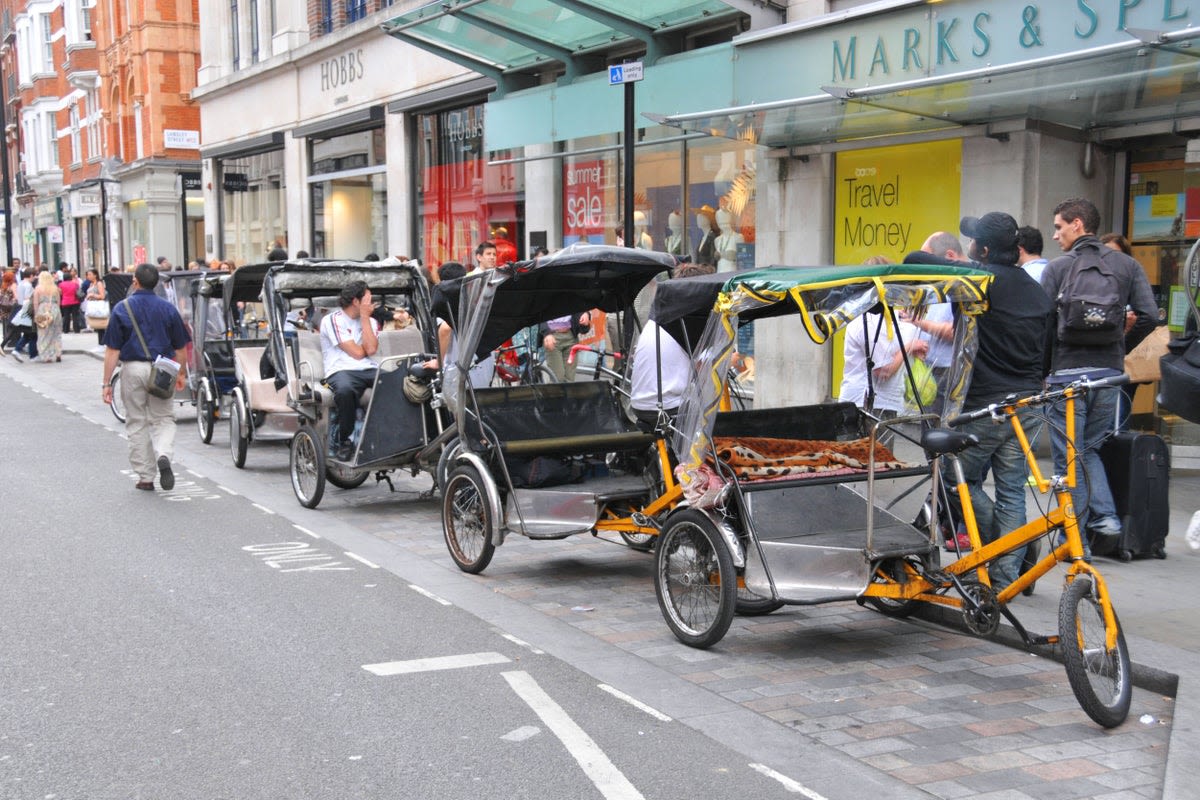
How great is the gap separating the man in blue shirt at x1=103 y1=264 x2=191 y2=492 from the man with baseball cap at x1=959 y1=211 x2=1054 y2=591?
23.7 ft

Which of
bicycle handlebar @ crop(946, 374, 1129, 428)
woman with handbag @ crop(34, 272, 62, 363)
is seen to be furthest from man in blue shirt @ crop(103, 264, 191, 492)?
woman with handbag @ crop(34, 272, 62, 363)

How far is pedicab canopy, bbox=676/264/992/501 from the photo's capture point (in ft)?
19.2

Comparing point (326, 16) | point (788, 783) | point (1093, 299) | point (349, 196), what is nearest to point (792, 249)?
point (1093, 299)

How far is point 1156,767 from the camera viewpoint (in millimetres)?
4809

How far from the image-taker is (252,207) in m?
31.2

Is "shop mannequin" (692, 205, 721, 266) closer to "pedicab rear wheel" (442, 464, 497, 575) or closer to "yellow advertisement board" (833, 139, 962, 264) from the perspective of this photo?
"yellow advertisement board" (833, 139, 962, 264)

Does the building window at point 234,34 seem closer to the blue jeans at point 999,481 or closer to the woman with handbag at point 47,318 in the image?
the woman with handbag at point 47,318

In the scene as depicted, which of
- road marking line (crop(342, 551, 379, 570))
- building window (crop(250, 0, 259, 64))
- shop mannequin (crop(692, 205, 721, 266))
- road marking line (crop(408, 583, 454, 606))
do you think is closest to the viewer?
road marking line (crop(408, 583, 454, 606))

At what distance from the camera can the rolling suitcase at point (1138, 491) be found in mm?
7668

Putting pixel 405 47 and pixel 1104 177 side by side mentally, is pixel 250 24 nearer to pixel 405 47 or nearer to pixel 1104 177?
pixel 405 47

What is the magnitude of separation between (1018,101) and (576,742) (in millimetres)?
→ 7222

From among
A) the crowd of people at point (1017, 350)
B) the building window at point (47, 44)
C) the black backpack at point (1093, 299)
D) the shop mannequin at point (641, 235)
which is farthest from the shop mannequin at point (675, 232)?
the building window at point (47, 44)

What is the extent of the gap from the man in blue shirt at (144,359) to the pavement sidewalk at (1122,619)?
281 cm

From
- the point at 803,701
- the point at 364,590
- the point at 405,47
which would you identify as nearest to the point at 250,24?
the point at 405,47
